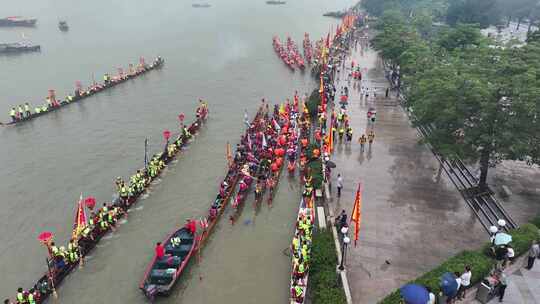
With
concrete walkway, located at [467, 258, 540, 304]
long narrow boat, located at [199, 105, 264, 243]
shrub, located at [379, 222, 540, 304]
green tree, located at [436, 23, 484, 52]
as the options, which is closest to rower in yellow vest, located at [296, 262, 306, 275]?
shrub, located at [379, 222, 540, 304]

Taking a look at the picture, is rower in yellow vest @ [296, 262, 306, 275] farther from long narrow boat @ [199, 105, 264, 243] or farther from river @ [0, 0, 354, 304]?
long narrow boat @ [199, 105, 264, 243]

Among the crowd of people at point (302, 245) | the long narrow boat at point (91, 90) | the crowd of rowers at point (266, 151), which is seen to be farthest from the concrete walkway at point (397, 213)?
the long narrow boat at point (91, 90)

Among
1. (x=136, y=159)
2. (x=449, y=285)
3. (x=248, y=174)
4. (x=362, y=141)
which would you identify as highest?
(x=362, y=141)

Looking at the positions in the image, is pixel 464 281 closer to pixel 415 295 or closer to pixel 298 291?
pixel 415 295

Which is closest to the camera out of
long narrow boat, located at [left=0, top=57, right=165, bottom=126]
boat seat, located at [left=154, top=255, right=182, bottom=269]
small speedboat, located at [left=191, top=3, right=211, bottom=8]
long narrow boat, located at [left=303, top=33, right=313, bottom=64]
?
boat seat, located at [left=154, top=255, right=182, bottom=269]

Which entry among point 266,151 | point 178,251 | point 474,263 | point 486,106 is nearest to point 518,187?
point 486,106

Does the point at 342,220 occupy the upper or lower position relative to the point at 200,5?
lower
